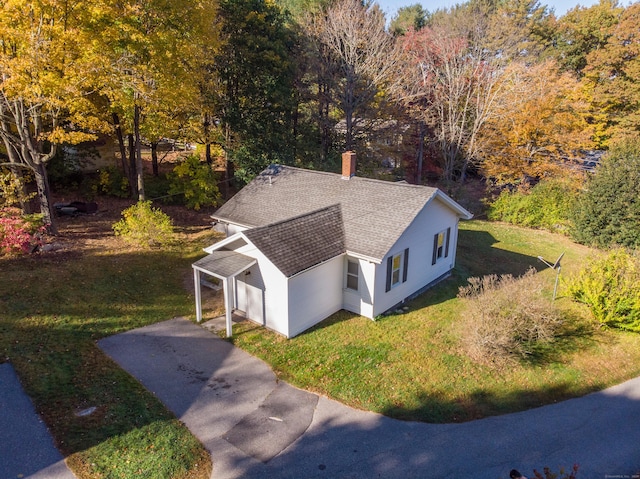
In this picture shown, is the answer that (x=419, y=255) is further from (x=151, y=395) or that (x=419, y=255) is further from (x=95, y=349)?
(x=95, y=349)

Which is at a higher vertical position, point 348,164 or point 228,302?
point 348,164

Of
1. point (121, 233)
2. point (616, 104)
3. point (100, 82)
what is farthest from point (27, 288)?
point (616, 104)

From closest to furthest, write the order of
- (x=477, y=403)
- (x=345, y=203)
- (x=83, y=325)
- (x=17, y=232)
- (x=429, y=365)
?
1. (x=477, y=403)
2. (x=429, y=365)
3. (x=83, y=325)
4. (x=17, y=232)
5. (x=345, y=203)

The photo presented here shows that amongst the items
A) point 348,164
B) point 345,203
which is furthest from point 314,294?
point 348,164

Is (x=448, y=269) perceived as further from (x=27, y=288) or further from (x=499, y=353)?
(x=27, y=288)

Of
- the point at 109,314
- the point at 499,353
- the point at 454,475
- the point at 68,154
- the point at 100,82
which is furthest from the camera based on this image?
the point at 68,154

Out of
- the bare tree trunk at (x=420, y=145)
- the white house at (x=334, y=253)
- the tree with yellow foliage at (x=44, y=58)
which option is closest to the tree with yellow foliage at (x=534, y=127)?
the bare tree trunk at (x=420, y=145)
